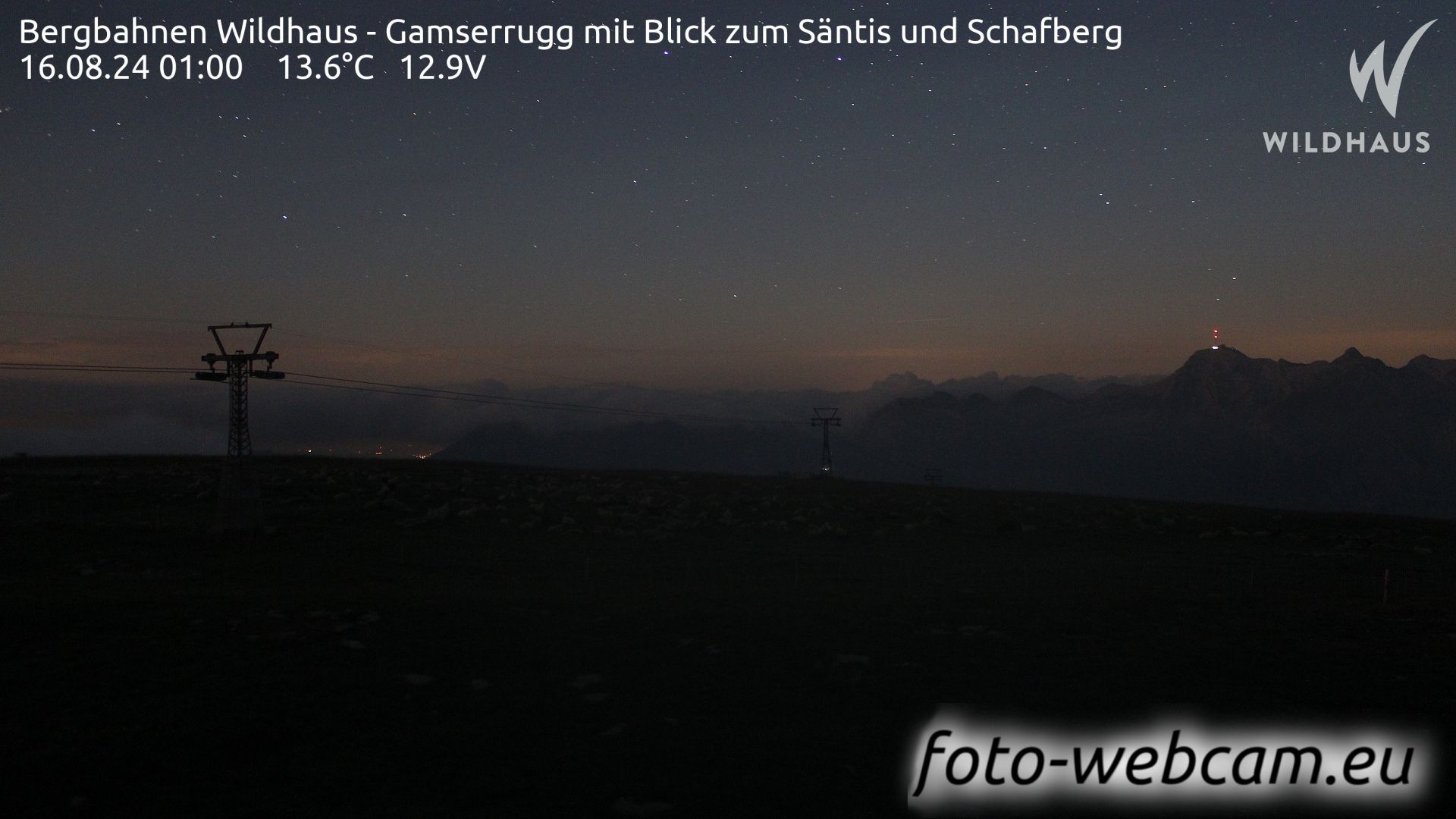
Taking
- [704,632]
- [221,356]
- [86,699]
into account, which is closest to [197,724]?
[86,699]

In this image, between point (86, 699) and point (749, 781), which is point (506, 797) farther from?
point (86, 699)

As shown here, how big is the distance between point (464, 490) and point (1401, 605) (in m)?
49.4

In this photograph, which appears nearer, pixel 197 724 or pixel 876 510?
pixel 197 724

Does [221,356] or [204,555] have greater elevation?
[221,356]

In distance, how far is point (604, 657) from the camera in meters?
18.9

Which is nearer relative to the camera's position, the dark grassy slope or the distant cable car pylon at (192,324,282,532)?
the dark grassy slope

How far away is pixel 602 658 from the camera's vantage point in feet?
61.8

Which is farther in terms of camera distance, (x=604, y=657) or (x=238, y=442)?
(x=238, y=442)

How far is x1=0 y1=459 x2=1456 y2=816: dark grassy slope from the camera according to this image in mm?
12719

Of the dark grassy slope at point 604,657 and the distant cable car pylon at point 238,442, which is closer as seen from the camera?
the dark grassy slope at point 604,657

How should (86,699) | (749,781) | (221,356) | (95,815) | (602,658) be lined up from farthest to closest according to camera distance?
(221,356) < (602,658) < (86,699) < (749,781) < (95,815)

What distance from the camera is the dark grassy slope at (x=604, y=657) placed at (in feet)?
41.7

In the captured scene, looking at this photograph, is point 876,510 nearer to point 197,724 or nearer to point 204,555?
point 204,555

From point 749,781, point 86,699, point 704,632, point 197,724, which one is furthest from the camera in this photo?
point 704,632
